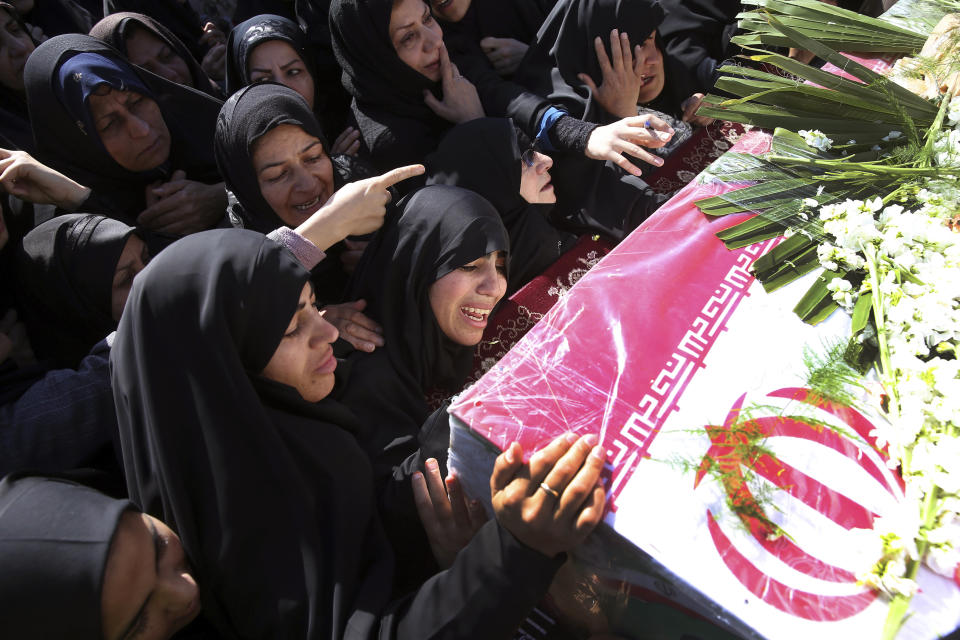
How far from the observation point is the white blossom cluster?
2.58 feet

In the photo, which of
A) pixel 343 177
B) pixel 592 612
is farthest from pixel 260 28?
pixel 592 612

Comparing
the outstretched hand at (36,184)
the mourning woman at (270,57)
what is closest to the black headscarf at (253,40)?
the mourning woman at (270,57)

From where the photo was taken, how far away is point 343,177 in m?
2.26

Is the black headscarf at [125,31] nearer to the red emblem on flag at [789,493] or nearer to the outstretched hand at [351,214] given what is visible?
the outstretched hand at [351,214]

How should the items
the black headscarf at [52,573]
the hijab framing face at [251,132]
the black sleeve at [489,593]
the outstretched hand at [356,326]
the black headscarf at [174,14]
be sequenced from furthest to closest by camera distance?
the black headscarf at [174,14] < the hijab framing face at [251,132] < the outstretched hand at [356,326] < the black sleeve at [489,593] < the black headscarf at [52,573]

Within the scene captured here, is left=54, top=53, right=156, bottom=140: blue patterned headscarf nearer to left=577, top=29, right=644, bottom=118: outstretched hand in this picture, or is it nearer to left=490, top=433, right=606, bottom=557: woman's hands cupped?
left=577, top=29, right=644, bottom=118: outstretched hand

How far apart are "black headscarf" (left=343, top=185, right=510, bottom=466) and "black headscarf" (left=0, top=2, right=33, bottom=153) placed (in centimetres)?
209

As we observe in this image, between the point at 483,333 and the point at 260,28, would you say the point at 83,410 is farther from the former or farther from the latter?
the point at 260,28

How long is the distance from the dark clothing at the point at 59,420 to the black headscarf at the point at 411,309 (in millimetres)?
706

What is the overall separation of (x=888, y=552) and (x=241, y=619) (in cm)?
113

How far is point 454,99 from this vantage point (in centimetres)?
247

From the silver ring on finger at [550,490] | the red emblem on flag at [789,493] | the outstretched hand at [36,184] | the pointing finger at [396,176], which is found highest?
the pointing finger at [396,176]

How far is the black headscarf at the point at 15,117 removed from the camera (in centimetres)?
265

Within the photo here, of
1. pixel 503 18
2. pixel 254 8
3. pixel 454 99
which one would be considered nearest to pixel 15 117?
pixel 254 8
